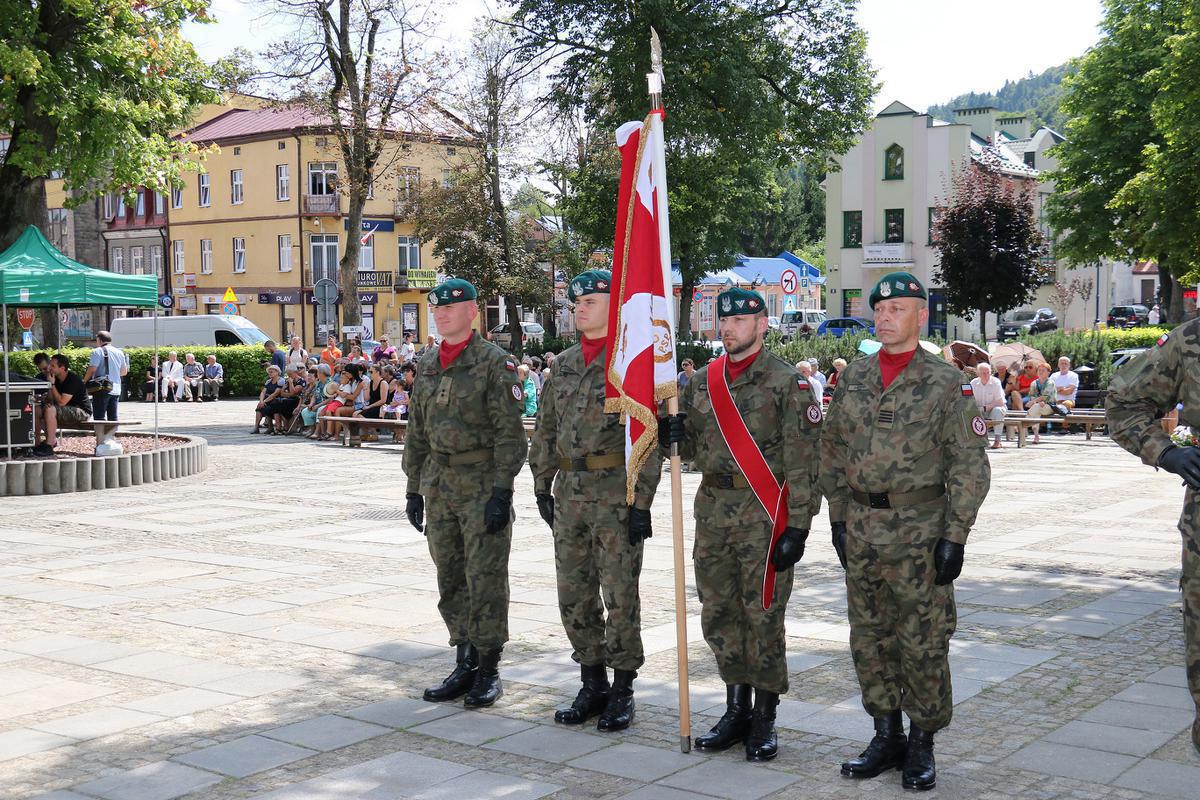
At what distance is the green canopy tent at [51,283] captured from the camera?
15.8m

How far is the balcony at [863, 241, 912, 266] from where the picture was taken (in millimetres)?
56031

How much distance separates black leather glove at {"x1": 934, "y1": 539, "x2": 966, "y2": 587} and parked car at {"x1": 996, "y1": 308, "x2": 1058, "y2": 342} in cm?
4736

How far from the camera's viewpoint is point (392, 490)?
15.2 m

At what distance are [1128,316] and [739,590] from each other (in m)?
61.6

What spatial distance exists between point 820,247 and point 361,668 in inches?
3557

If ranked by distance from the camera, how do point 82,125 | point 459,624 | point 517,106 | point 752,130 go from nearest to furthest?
point 459,624 → point 82,125 → point 752,130 → point 517,106

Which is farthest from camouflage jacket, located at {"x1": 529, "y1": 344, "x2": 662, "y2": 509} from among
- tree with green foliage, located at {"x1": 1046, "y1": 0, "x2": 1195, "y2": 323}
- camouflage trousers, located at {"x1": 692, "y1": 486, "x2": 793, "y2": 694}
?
tree with green foliage, located at {"x1": 1046, "y1": 0, "x2": 1195, "y2": 323}

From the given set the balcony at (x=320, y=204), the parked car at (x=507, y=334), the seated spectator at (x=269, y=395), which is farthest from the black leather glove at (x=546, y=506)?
the balcony at (x=320, y=204)

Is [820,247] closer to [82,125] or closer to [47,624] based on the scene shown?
[82,125]

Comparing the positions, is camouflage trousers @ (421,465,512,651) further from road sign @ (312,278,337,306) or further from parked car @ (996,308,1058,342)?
parked car @ (996,308,1058,342)

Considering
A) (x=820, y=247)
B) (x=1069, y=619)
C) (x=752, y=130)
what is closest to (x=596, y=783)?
(x=1069, y=619)

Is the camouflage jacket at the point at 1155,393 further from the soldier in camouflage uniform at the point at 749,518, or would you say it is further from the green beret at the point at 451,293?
the green beret at the point at 451,293

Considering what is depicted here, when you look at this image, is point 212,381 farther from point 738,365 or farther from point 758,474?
point 758,474

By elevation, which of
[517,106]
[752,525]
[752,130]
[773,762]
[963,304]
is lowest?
[773,762]
